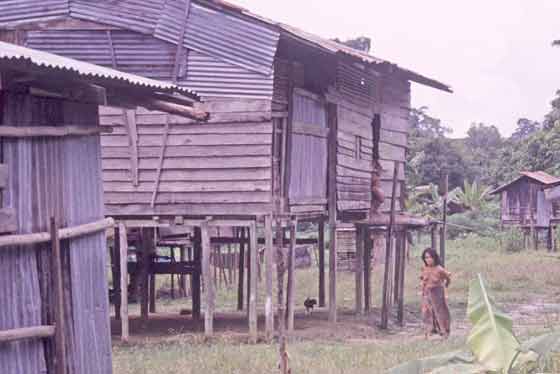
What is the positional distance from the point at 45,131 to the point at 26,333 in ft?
5.11

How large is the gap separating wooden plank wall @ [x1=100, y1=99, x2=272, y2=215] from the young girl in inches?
112

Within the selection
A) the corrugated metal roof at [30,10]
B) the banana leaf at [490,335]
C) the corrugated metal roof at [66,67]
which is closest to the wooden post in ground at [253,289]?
the corrugated metal roof at [30,10]

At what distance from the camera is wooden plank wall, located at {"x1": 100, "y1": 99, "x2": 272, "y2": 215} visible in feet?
47.1

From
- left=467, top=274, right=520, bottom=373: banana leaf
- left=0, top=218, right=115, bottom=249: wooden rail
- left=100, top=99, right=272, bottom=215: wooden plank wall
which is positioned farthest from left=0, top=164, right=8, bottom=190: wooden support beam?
left=100, top=99, right=272, bottom=215: wooden plank wall

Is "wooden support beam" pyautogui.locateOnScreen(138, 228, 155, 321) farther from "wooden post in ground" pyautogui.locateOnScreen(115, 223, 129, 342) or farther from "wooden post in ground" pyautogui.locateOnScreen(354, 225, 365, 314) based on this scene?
"wooden post in ground" pyautogui.locateOnScreen(354, 225, 365, 314)

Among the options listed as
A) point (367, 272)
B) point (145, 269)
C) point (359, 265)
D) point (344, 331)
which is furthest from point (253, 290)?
point (367, 272)

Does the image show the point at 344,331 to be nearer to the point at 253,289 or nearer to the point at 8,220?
the point at 253,289

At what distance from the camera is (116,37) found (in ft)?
47.6

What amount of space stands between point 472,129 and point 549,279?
43565 millimetres

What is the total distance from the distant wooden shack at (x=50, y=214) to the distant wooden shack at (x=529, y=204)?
32.3 meters

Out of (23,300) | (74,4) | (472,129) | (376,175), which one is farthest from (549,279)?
(472,129)

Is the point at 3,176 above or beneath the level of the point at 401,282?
above

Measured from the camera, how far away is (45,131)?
6.72 meters

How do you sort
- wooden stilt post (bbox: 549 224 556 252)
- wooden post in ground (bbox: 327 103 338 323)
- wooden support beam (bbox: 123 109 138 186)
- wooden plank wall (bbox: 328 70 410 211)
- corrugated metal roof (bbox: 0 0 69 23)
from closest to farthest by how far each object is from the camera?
corrugated metal roof (bbox: 0 0 69 23)
wooden support beam (bbox: 123 109 138 186)
wooden post in ground (bbox: 327 103 338 323)
wooden plank wall (bbox: 328 70 410 211)
wooden stilt post (bbox: 549 224 556 252)
